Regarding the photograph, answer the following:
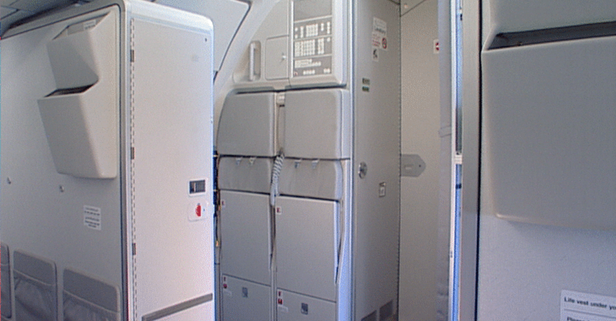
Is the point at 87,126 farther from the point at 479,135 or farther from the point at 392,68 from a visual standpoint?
the point at 392,68

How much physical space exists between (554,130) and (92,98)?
2.26m

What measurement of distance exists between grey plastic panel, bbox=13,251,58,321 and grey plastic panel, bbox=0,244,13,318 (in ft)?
0.36

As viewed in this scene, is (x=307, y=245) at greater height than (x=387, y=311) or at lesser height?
greater

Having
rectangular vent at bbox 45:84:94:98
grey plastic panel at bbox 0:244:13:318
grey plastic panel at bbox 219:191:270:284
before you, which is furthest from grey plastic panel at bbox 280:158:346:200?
grey plastic panel at bbox 0:244:13:318

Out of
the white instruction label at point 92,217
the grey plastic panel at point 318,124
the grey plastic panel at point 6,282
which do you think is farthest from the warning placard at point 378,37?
the grey plastic panel at point 6,282

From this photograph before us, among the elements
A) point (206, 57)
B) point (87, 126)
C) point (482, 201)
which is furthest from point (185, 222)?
point (482, 201)

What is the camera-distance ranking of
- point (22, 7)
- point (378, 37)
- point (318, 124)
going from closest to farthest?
point (22, 7) < point (318, 124) < point (378, 37)

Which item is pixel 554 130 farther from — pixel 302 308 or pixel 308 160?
pixel 302 308

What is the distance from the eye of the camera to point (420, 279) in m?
4.40

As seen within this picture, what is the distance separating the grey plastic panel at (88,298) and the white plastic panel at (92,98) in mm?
635

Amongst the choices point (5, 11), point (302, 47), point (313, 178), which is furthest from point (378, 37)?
point (5, 11)

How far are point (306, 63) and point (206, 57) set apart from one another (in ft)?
3.77

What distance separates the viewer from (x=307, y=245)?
389 cm

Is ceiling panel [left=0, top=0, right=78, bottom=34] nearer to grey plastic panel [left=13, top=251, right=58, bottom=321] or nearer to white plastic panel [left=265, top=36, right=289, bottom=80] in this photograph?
white plastic panel [left=265, top=36, right=289, bottom=80]
